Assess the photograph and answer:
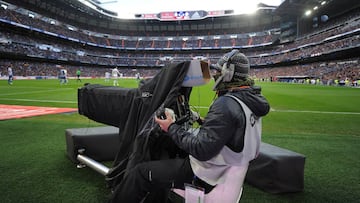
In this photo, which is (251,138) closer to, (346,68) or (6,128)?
(6,128)

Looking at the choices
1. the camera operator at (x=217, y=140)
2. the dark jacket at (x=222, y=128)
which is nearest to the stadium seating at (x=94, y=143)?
the camera operator at (x=217, y=140)

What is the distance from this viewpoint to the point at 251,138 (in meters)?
1.63

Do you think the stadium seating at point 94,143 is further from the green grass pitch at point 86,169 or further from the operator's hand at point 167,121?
the operator's hand at point 167,121

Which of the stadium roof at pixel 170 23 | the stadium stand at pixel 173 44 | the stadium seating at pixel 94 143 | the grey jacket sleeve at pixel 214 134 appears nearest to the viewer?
the grey jacket sleeve at pixel 214 134

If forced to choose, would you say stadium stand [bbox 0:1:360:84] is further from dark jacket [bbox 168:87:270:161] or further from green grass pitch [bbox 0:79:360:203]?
dark jacket [bbox 168:87:270:161]

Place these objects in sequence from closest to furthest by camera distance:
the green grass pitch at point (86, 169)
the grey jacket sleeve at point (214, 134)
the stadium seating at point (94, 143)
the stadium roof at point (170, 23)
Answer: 1. the grey jacket sleeve at point (214, 134)
2. the green grass pitch at point (86, 169)
3. the stadium seating at point (94, 143)
4. the stadium roof at point (170, 23)

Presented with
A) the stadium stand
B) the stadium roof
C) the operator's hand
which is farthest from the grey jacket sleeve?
the stadium roof

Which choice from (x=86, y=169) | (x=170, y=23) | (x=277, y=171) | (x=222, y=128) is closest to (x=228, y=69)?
(x=222, y=128)

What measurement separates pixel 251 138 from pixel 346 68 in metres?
41.1

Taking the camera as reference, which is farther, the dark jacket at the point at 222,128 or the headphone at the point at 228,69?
the headphone at the point at 228,69

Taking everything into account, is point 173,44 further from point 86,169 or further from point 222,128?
point 222,128

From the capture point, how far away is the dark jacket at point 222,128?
153cm

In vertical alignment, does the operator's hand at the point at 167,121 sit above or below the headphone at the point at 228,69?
below

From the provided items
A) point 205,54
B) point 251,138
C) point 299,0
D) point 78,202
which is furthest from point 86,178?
point 205,54
